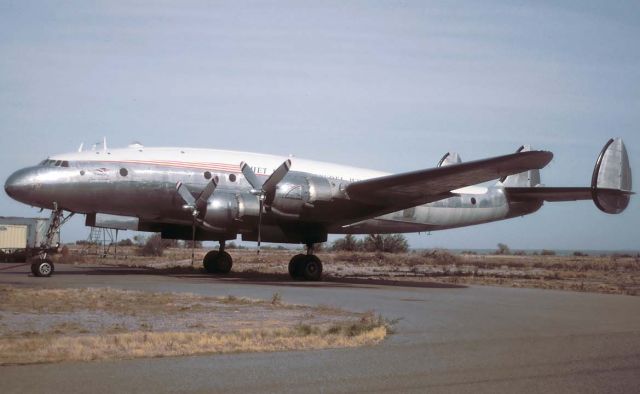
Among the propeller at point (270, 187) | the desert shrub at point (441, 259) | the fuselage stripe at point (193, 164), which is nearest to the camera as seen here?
the propeller at point (270, 187)

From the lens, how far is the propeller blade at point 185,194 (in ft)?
68.4

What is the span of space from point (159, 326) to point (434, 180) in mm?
11492

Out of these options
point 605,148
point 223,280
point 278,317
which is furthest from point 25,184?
point 605,148

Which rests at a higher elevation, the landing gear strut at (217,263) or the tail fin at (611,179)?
the tail fin at (611,179)

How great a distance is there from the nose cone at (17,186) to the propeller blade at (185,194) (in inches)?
169

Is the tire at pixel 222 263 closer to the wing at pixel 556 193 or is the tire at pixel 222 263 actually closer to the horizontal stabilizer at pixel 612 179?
the wing at pixel 556 193

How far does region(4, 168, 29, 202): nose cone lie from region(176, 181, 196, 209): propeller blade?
4284mm

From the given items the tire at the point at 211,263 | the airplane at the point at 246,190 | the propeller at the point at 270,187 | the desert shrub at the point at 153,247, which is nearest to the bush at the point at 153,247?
the desert shrub at the point at 153,247

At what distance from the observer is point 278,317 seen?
12.2 metres

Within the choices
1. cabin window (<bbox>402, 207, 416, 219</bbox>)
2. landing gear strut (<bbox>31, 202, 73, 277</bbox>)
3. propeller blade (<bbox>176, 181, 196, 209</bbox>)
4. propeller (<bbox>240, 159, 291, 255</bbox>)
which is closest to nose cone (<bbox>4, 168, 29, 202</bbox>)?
landing gear strut (<bbox>31, 202, 73, 277</bbox>)

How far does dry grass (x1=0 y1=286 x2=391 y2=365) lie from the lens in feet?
28.0

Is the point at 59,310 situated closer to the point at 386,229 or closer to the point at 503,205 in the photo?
the point at 386,229

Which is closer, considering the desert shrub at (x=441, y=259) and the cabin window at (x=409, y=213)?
the cabin window at (x=409, y=213)

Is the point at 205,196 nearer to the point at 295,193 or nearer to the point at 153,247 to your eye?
the point at 295,193
